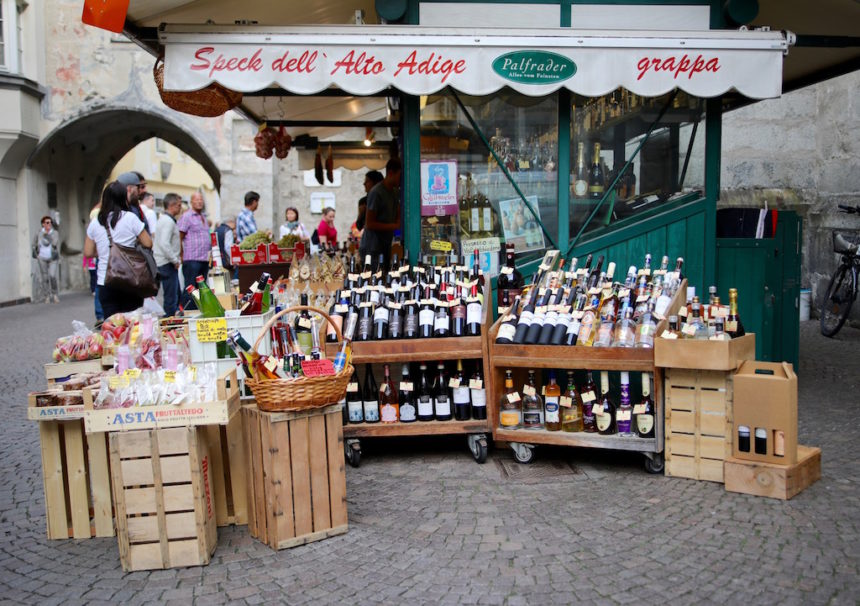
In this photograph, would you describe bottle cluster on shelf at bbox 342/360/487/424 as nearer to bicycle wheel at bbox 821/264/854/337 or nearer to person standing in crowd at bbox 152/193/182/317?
person standing in crowd at bbox 152/193/182/317

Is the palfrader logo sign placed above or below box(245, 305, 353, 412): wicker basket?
above

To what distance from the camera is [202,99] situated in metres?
5.96

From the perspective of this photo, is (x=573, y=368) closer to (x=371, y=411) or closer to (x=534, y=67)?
(x=371, y=411)

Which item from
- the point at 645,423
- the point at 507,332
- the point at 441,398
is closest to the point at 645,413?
the point at 645,423

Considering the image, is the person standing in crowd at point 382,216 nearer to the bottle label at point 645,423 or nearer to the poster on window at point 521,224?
the poster on window at point 521,224

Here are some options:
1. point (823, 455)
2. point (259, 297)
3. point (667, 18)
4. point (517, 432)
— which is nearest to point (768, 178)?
point (667, 18)

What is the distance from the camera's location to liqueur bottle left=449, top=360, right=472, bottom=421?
5051mm

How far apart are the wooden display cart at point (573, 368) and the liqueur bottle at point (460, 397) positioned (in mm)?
158

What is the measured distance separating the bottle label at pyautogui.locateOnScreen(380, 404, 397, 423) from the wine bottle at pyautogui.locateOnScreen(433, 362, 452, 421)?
27 cm

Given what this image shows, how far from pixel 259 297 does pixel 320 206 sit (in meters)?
15.7

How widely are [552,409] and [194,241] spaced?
290 inches

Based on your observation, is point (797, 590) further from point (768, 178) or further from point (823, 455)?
point (768, 178)

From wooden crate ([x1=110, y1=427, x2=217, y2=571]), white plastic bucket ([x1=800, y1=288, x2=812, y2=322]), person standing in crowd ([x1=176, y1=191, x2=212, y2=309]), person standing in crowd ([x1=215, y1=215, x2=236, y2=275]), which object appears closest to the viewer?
wooden crate ([x1=110, y1=427, x2=217, y2=571])

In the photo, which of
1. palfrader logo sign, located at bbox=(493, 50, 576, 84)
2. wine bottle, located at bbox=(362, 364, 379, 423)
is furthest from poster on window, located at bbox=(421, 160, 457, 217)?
wine bottle, located at bbox=(362, 364, 379, 423)
